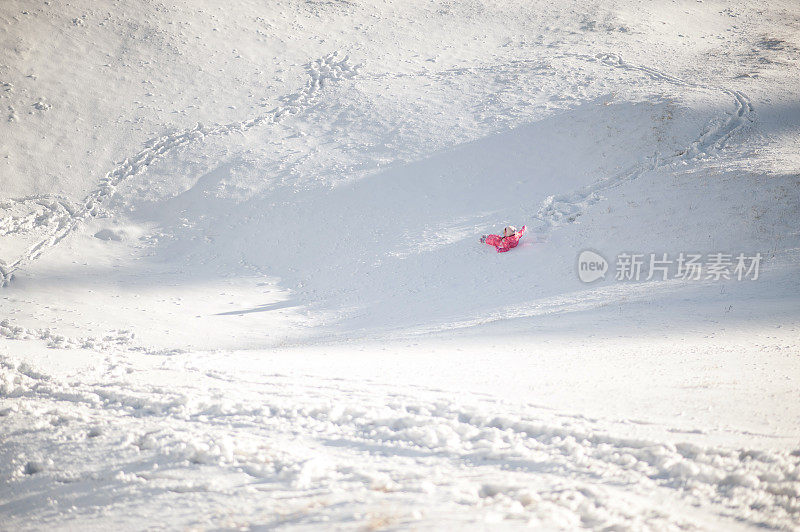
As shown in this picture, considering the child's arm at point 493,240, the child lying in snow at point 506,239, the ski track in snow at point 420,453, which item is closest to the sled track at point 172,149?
the child lying in snow at point 506,239

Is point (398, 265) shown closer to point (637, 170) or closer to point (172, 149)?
point (637, 170)

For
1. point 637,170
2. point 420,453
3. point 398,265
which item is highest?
point 637,170

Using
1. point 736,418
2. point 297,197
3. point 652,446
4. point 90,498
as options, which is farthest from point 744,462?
point 297,197

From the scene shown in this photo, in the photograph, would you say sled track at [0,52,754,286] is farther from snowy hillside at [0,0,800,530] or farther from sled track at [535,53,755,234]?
snowy hillside at [0,0,800,530]

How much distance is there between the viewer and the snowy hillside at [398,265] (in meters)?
3.67

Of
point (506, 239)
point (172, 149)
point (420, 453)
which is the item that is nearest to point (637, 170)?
point (506, 239)

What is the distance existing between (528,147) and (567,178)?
7.11 feet

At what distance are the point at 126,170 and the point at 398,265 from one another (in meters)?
10.2

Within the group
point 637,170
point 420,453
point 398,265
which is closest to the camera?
point 420,453

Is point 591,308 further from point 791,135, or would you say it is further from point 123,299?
point 791,135

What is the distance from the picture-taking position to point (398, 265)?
13.3 m

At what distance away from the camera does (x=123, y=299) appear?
38.8ft

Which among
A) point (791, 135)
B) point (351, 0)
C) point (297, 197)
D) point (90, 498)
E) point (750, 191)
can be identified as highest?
point (351, 0)

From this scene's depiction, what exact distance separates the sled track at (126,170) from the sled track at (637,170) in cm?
1074
